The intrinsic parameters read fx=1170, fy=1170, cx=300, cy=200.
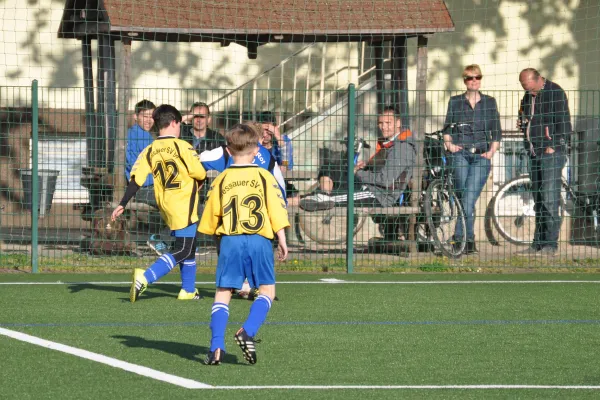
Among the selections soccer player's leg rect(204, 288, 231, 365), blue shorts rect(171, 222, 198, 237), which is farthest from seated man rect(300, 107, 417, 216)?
soccer player's leg rect(204, 288, 231, 365)

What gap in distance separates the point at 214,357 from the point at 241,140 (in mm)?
1267

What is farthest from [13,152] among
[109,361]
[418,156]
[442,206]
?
[109,361]

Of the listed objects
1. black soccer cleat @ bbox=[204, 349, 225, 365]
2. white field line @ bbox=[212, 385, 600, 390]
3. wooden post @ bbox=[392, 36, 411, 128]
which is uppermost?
wooden post @ bbox=[392, 36, 411, 128]

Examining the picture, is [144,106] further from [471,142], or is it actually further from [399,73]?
[471,142]

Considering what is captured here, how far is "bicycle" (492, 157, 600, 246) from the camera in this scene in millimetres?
13250

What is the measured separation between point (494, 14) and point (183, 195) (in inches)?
343

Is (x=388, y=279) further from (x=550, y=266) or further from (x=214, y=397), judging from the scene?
(x=214, y=397)

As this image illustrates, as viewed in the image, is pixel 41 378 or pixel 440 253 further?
pixel 440 253

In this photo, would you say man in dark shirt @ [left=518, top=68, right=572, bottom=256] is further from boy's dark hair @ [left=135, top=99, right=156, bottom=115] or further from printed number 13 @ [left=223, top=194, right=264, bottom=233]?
printed number 13 @ [left=223, top=194, right=264, bottom=233]

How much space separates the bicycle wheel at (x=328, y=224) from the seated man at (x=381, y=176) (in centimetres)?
8

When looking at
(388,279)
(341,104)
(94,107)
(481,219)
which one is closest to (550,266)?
(481,219)

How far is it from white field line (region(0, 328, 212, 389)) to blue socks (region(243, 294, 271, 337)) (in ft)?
1.57

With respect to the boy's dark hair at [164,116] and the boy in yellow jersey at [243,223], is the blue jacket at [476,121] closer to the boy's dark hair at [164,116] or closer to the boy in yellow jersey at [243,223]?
the boy's dark hair at [164,116]

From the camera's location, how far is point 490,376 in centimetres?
659
